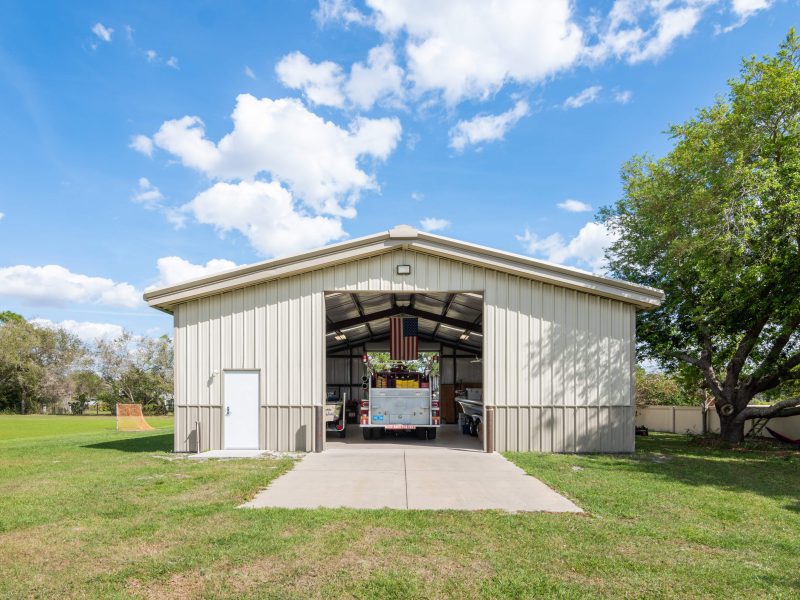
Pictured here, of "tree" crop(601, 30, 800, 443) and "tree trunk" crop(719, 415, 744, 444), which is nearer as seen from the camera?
"tree" crop(601, 30, 800, 443)

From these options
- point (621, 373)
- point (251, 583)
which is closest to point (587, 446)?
point (621, 373)

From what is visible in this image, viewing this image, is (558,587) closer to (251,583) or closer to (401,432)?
(251,583)

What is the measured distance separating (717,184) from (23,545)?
57.8 ft

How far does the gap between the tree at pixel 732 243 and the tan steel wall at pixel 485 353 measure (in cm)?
413

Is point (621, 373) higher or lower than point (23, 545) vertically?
higher

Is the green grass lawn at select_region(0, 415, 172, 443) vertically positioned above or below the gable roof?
below

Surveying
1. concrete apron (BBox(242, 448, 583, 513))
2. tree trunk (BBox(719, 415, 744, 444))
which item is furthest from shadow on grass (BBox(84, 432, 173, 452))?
tree trunk (BBox(719, 415, 744, 444))

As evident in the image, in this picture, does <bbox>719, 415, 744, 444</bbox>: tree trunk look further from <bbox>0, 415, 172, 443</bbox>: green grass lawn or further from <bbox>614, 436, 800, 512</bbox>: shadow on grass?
<bbox>0, 415, 172, 443</bbox>: green grass lawn


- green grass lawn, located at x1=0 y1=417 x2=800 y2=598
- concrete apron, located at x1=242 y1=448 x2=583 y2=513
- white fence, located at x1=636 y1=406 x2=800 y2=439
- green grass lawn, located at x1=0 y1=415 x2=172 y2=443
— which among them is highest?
green grass lawn, located at x1=0 y1=417 x2=800 y2=598

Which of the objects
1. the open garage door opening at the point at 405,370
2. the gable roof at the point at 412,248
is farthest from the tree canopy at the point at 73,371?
the gable roof at the point at 412,248

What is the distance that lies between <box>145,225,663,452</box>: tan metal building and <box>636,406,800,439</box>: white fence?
8832mm

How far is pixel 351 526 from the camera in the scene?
7137 millimetres

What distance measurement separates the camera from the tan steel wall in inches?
569

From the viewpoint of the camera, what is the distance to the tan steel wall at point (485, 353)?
14445mm
